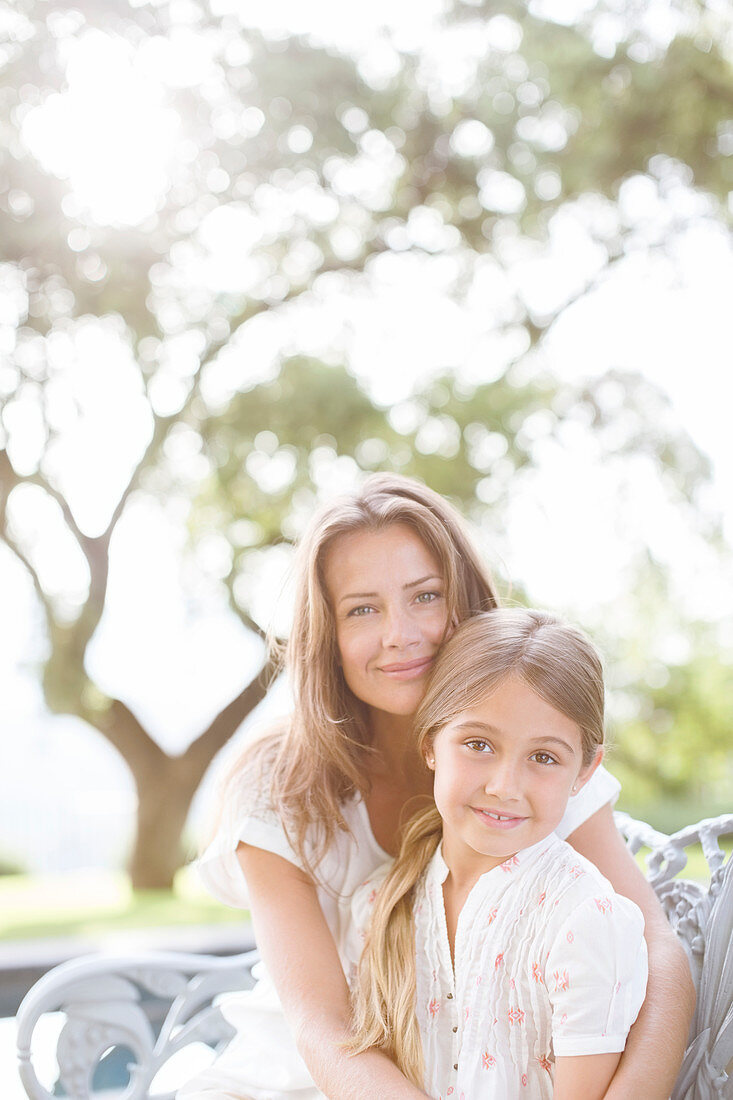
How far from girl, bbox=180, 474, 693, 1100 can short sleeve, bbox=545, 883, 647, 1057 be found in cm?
20

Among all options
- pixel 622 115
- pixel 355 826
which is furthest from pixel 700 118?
pixel 355 826

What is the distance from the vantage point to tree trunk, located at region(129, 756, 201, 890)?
252 inches

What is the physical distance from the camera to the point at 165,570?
643cm

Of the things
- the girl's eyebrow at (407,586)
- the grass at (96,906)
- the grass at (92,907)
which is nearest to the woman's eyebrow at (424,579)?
the girl's eyebrow at (407,586)

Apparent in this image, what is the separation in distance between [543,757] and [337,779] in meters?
0.44

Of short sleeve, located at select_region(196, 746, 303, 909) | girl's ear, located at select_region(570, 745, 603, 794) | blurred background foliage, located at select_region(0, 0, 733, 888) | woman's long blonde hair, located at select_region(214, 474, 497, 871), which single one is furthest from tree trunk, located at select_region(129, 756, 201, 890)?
girl's ear, located at select_region(570, 745, 603, 794)

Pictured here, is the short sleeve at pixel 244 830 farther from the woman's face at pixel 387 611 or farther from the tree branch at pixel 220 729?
the tree branch at pixel 220 729

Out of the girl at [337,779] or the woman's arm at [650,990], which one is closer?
the woman's arm at [650,990]

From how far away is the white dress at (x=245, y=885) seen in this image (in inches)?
56.7

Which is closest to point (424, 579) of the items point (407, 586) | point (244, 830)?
point (407, 586)

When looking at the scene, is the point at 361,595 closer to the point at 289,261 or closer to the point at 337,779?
the point at 337,779

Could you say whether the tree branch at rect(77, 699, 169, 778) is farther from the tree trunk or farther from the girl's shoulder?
the girl's shoulder

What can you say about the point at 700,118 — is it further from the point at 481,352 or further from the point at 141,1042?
the point at 141,1042

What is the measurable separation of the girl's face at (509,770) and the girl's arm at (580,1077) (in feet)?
0.73
